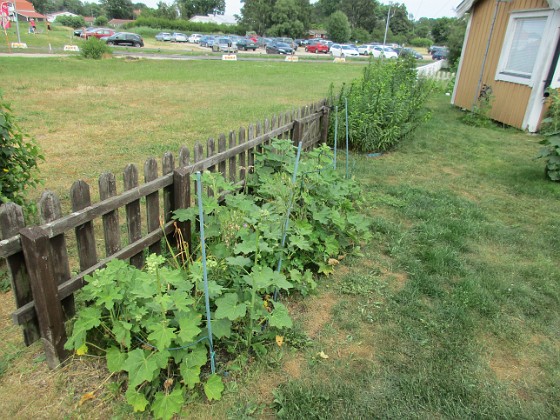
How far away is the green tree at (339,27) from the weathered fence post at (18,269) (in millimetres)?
82810

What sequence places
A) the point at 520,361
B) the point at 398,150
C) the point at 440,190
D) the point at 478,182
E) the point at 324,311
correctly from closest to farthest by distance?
the point at 520,361, the point at 324,311, the point at 440,190, the point at 478,182, the point at 398,150

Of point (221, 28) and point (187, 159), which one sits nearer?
point (187, 159)

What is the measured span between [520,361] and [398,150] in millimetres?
5446

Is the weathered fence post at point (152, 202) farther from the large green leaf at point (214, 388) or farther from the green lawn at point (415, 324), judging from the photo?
the large green leaf at point (214, 388)

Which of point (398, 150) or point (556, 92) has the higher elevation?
point (556, 92)

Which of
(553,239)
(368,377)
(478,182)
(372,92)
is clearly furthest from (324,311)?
(372,92)

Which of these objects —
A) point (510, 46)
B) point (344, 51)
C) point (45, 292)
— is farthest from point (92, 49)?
point (344, 51)

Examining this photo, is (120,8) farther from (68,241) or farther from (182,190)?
(182,190)

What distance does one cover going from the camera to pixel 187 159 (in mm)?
3309

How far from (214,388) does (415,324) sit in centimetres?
154

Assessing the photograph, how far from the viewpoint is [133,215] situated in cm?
291

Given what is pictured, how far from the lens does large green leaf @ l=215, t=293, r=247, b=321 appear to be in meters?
2.35

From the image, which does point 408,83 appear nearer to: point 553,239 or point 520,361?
point 553,239

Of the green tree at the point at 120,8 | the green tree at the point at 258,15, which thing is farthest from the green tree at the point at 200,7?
the green tree at the point at 258,15
